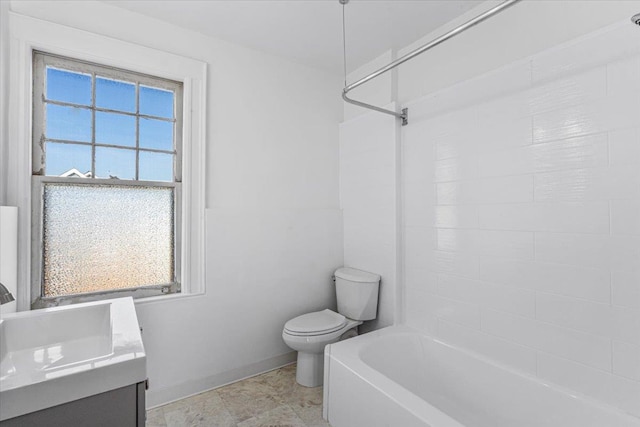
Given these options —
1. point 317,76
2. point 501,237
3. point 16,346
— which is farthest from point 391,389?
point 317,76

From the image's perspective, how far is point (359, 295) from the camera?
2.37 m

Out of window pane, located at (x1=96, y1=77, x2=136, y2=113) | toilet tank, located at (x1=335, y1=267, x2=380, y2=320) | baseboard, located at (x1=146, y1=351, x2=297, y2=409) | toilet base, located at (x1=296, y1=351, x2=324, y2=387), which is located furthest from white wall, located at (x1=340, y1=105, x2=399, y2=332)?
window pane, located at (x1=96, y1=77, x2=136, y2=113)

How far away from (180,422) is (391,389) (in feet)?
4.21

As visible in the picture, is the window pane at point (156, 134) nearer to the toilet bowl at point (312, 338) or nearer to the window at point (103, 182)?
the window at point (103, 182)

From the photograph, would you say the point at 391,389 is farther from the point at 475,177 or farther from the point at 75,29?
the point at 75,29

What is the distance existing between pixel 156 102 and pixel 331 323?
195cm

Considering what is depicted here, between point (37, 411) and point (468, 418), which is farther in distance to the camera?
point (468, 418)

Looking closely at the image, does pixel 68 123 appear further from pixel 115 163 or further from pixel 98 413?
pixel 98 413

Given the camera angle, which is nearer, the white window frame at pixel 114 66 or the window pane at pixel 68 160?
the white window frame at pixel 114 66

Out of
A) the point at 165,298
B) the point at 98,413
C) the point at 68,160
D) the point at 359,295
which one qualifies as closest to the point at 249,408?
the point at 165,298

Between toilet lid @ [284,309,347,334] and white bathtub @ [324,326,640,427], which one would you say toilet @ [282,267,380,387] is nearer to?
toilet lid @ [284,309,347,334]

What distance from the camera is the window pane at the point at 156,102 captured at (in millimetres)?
2032

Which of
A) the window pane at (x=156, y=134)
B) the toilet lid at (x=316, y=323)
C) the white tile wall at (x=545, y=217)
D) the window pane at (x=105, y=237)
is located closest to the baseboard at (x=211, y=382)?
the toilet lid at (x=316, y=323)

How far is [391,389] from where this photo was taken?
1.44 m
